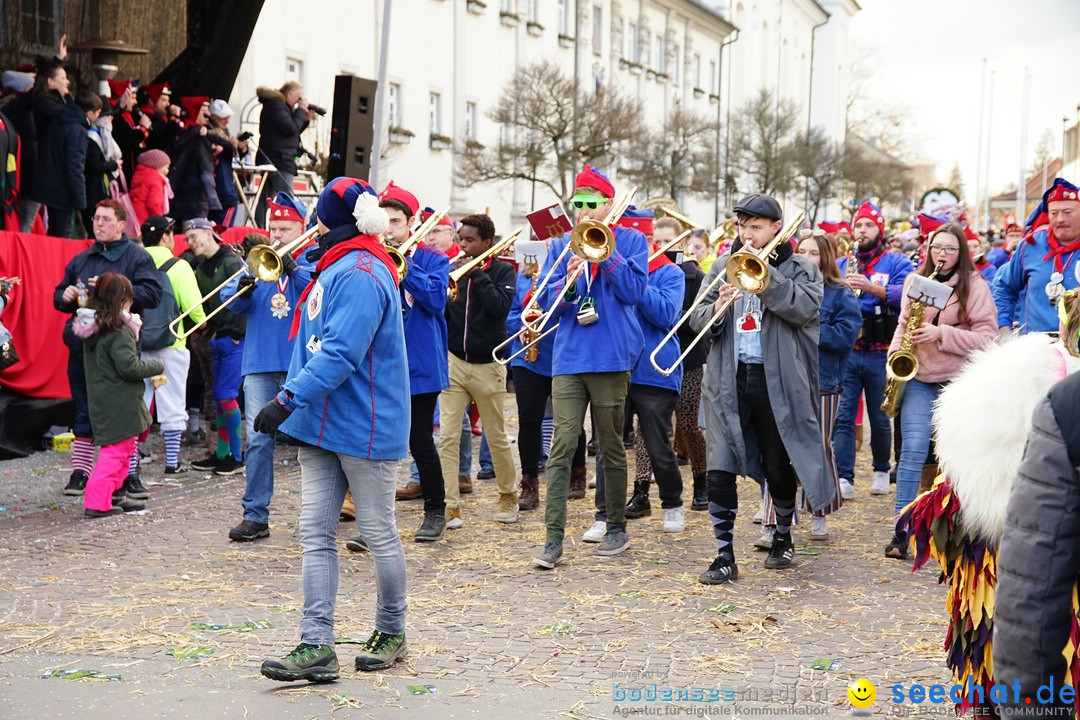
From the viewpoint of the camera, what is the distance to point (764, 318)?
704cm

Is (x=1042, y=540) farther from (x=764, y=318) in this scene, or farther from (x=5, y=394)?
(x=5, y=394)

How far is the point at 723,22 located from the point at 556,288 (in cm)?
4710

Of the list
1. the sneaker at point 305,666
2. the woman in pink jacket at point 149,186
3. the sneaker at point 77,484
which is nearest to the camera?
the sneaker at point 305,666

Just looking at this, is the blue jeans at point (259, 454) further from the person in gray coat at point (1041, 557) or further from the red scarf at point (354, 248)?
the person in gray coat at point (1041, 557)

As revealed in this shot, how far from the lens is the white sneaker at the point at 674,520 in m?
8.46

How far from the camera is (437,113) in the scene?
1147 inches

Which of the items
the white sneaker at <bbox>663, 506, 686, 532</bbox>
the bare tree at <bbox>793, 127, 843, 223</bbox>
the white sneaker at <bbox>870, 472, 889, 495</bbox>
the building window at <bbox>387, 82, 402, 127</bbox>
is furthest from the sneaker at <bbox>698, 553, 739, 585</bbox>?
the bare tree at <bbox>793, 127, 843, 223</bbox>

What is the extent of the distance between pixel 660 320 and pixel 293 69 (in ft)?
54.5

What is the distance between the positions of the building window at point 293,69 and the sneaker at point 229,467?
44.3 ft

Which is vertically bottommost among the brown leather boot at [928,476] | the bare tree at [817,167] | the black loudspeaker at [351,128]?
the brown leather boot at [928,476]

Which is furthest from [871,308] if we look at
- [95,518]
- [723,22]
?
[723,22]

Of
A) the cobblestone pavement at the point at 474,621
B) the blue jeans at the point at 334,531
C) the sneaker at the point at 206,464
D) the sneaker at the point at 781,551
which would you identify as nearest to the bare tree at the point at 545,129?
the sneaker at the point at 206,464

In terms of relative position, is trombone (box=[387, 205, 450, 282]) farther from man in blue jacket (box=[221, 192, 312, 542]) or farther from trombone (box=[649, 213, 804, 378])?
trombone (box=[649, 213, 804, 378])

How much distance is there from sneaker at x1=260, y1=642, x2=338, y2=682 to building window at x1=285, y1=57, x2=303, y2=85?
18916mm
